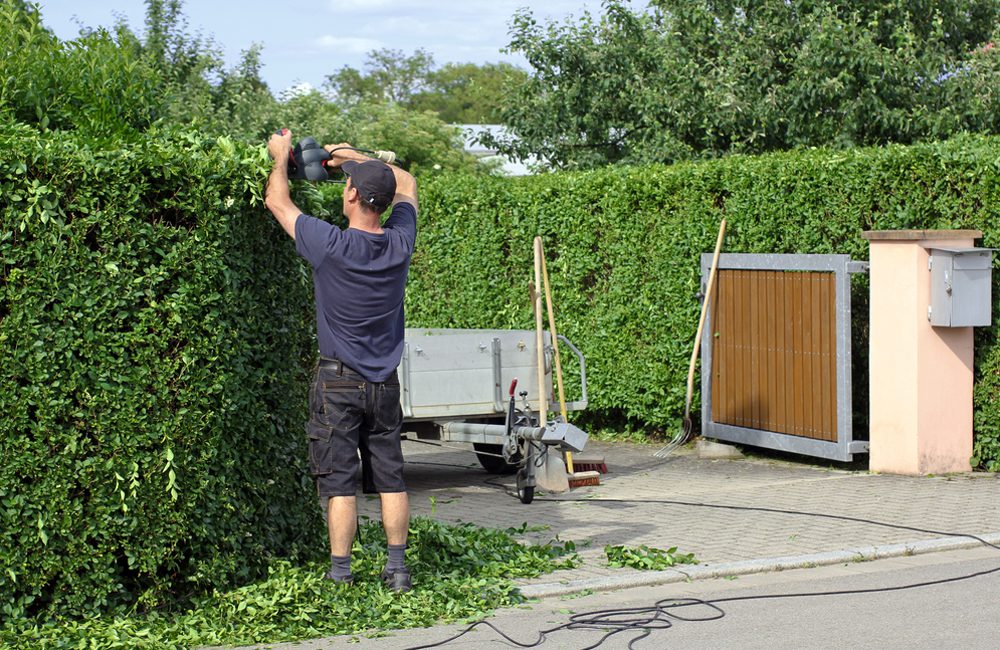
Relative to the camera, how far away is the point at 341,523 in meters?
6.45

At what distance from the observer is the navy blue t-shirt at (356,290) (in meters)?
6.36

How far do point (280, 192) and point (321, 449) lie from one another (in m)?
1.27

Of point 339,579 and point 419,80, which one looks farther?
point 419,80

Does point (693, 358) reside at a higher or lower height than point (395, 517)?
higher

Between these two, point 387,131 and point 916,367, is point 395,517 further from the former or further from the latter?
point 387,131

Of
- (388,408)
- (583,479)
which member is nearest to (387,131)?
(583,479)

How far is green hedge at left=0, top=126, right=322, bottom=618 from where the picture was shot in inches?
226

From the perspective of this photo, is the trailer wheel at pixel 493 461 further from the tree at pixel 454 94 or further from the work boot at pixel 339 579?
the tree at pixel 454 94

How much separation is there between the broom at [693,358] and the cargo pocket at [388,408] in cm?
639

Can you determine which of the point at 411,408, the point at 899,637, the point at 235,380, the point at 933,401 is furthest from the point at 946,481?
the point at 235,380

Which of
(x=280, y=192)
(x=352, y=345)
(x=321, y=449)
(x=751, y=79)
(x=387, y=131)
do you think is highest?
(x=387, y=131)

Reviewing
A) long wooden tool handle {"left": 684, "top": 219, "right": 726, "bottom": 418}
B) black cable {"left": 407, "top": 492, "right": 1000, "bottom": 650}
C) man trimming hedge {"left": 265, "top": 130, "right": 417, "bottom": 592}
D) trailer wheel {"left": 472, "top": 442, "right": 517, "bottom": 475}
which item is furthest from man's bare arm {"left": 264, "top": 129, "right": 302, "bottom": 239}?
long wooden tool handle {"left": 684, "top": 219, "right": 726, "bottom": 418}

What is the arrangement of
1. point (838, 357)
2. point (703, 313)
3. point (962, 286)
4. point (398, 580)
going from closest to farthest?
point (398, 580) < point (962, 286) < point (838, 357) < point (703, 313)

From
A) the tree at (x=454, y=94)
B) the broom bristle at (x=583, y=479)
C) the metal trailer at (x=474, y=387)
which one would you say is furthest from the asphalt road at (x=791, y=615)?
the tree at (x=454, y=94)
